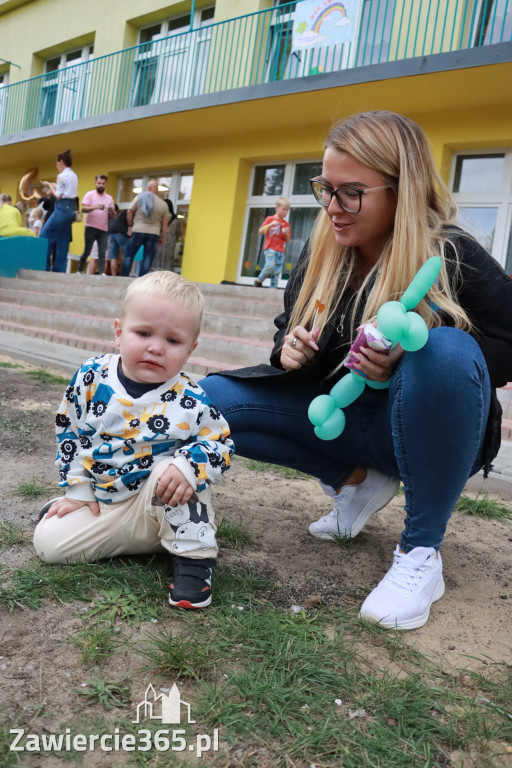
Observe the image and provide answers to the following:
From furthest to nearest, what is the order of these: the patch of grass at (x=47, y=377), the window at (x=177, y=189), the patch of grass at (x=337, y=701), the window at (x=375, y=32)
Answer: the window at (x=177, y=189), the window at (x=375, y=32), the patch of grass at (x=47, y=377), the patch of grass at (x=337, y=701)

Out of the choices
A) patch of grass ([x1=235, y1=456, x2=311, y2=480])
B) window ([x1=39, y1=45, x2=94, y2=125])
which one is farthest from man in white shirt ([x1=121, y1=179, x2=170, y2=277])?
patch of grass ([x1=235, y1=456, x2=311, y2=480])

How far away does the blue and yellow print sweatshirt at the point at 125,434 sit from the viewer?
1.65 meters

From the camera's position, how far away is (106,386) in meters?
1.68

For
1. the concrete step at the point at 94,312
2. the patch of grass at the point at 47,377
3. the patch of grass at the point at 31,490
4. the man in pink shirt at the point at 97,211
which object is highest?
the man in pink shirt at the point at 97,211

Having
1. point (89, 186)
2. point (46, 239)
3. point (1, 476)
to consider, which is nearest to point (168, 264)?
point (46, 239)

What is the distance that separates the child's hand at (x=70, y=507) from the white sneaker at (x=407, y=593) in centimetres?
77

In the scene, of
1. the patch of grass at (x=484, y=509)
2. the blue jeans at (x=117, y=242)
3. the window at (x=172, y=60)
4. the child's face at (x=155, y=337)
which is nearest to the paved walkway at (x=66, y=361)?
the patch of grass at (x=484, y=509)

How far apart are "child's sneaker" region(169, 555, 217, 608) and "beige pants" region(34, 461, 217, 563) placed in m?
Result: 0.02

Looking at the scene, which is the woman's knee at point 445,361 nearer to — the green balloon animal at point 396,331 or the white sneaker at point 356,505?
the green balloon animal at point 396,331

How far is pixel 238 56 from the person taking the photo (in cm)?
1095

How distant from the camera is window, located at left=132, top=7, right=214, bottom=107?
11625 millimetres

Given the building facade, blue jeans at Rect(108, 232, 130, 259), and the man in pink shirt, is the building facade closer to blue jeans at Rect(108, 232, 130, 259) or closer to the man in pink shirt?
blue jeans at Rect(108, 232, 130, 259)

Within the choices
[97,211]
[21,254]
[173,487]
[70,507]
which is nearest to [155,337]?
[173,487]

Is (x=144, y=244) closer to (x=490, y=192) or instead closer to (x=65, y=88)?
(x=490, y=192)
